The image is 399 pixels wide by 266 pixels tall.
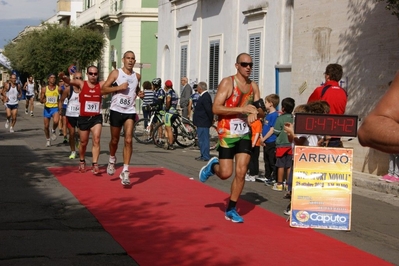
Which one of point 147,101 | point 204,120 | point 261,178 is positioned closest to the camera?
point 261,178

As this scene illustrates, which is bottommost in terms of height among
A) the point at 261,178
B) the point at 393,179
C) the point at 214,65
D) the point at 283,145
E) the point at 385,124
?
the point at 261,178

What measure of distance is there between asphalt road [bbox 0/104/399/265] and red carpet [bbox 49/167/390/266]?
223 millimetres

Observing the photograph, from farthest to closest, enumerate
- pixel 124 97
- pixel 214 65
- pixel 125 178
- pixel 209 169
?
1. pixel 214 65
2. pixel 124 97
3. pixel 125 178
4. pixel 209 169

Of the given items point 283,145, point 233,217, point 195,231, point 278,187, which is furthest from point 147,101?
point 195,231

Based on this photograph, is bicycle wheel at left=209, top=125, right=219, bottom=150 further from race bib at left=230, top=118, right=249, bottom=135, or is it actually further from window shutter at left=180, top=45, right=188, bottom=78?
race bib at left=230, top=118, right=249, bottom=135

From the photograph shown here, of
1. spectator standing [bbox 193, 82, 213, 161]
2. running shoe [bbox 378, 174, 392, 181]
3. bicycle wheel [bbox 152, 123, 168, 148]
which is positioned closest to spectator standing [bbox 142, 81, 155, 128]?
bicycle wheel [bbox 152, 123, 168, 148]

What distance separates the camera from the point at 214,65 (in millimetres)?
28547

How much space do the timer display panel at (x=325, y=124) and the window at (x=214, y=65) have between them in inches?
765

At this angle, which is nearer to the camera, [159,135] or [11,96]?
[159,135]

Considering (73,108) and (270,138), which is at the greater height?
(73,108)

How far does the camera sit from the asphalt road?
7.06 metres

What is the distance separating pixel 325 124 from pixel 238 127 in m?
1.10

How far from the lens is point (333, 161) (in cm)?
912

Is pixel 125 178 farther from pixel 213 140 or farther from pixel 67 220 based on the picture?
pixel 213 140
